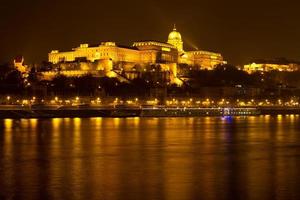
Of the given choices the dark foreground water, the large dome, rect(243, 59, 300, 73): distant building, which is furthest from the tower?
the dark foreground water

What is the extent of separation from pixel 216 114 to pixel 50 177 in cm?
4449

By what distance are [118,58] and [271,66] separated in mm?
38508

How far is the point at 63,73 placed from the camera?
255 feet

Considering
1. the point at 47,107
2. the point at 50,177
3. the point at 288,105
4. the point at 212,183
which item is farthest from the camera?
the point at 288,105

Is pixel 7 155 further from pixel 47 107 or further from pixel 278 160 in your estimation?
pixel 47 107

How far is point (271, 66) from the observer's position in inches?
4309

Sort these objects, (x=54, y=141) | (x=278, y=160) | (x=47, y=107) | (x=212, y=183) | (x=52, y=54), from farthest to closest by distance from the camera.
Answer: (x=52, y=54) < (x=47, y=107) < (x=54, y=141) < (x=278, y=160) < (x=212, y=183)

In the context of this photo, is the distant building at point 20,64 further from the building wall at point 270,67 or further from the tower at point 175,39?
the building wall at point 270,67

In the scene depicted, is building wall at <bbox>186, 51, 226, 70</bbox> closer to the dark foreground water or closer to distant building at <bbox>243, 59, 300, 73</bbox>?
distant building at <bbox>243, 59, 300, 73</bbox>

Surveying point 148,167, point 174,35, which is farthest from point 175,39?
point 148,167

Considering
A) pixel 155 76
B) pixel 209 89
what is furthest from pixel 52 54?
pixel 209 89

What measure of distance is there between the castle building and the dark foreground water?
4956 centimetres

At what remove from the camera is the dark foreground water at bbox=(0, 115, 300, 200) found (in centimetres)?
1288

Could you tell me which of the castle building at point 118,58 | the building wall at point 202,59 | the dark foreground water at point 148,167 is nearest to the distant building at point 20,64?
the castle building at point 118,58
